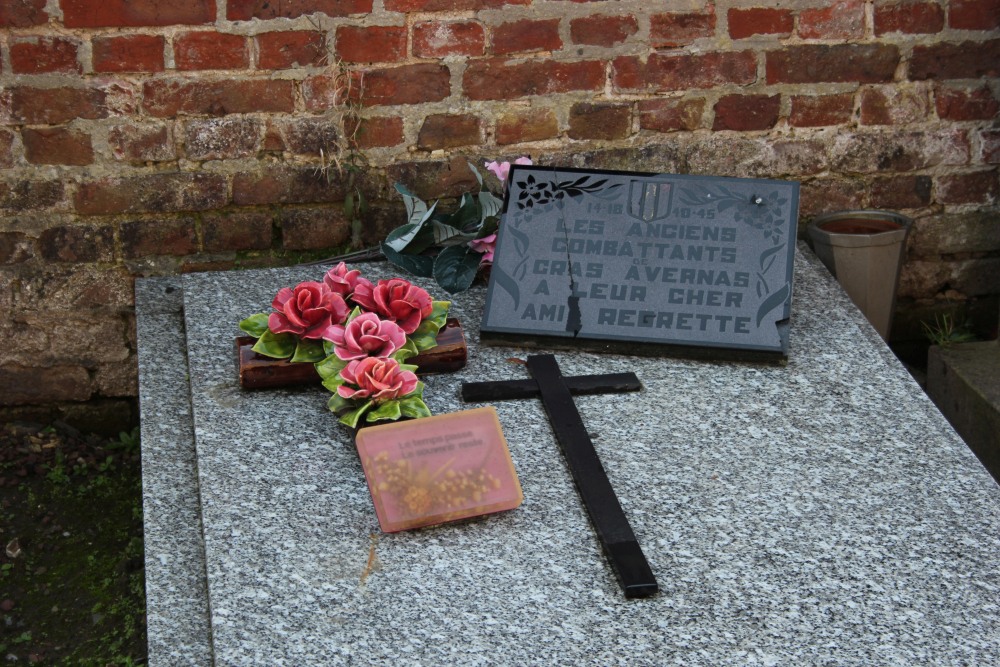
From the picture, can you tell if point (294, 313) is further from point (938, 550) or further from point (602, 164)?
point (938, 550)

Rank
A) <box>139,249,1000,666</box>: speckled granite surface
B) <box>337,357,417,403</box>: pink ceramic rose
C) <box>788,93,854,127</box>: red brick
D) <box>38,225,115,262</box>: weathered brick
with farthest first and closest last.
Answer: <box>788,93,854,127</box>: red brick
<box>38,225,115,262</box>: weathered brick
<box>337,357,417,403</box>: pink ceramic rose
<box>139,249,1000,666</box>: speckled granite surface

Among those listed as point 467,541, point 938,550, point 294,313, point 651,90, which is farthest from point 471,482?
point 651,90

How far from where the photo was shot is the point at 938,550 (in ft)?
5.10

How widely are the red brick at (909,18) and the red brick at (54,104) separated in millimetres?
1714

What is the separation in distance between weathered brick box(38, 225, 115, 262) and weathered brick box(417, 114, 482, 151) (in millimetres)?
732

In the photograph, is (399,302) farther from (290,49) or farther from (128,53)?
(128,53)

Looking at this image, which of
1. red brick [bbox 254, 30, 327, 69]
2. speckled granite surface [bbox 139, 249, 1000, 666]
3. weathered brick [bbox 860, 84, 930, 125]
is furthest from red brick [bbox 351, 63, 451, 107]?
weathered brick [bbox 860, 84, 930, 125]

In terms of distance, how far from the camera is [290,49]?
7.61ft

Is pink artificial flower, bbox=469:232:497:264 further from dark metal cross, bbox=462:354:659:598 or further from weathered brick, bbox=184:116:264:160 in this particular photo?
weathered brick, bbox=184:116:264:160

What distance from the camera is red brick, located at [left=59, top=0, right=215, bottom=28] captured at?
221 centimetres

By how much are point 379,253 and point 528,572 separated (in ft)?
3.72

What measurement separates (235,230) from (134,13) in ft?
1.67

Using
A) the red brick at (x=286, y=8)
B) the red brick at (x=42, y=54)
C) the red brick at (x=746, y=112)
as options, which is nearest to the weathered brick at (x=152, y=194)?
the red brick at (x=42, y=54)

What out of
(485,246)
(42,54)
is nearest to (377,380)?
(485,246)
